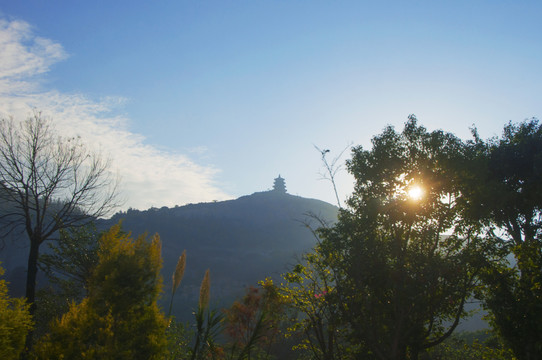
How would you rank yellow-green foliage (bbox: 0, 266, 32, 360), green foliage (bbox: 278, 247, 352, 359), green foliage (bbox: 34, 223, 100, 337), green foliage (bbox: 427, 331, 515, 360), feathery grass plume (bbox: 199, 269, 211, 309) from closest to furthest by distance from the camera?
feathery grass plume (bbox: 199, 269, 211, 309), yellow-green foliage (bbox: 0, 266, 32, 360), green foliage (bbox: 427, 331, 515, 360), green foliage (bbox: 278, 247, 352, 359), green foliage (bbox: 34, 223, 100, 337)

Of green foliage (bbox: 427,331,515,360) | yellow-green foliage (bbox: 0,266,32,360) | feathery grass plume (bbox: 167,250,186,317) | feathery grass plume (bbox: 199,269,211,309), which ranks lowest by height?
green foliage (bbox: 427,331,515,360)

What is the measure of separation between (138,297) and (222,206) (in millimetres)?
169261

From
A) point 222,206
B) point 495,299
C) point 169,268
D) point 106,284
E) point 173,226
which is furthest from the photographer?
point 222,206

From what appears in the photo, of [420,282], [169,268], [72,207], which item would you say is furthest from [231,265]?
[420,282]

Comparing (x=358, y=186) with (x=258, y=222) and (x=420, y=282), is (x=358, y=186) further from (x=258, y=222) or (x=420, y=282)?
(x=258, y=222)

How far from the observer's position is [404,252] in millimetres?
11641

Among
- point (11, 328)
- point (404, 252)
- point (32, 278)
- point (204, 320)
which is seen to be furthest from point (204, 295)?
point (32, 278)

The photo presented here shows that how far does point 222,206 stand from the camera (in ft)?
575

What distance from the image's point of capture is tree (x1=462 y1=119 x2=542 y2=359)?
9.25 m

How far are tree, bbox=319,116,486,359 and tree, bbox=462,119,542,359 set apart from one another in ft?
2.02

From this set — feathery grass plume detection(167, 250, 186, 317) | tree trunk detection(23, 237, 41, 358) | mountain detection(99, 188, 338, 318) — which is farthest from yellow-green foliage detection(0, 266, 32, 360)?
mountain detection(99, 188, 338, 318)

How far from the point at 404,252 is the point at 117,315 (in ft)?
29.2

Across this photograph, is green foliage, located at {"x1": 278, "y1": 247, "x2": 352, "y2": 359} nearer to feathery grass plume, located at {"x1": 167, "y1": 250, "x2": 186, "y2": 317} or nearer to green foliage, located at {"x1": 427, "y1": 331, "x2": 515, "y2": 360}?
green foliage, located at {"x1": 427, "y1": 331, "x2": 515, "y2": 360}

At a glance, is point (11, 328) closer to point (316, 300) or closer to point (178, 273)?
point (178, 273)
